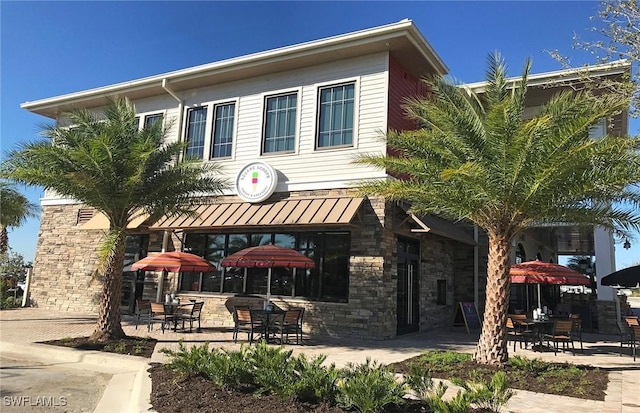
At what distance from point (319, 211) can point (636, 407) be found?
837 centimetres

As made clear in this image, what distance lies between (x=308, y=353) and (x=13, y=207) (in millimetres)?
18136

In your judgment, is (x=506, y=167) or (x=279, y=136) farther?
(x=279, y=136)

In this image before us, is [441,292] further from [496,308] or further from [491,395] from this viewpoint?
[491,395]

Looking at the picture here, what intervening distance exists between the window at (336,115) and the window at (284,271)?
9.32ft

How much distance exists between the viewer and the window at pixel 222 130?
1625cm

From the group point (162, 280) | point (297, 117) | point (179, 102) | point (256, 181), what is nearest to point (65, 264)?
point (162, 280)

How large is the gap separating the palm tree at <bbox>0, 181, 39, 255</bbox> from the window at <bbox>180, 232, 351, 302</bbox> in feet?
33.2

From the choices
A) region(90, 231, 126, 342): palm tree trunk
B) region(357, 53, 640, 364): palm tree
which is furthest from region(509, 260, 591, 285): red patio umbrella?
region(90, 231, 126, 342): palm tree trunk

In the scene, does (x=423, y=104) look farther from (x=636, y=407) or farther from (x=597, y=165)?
(x=636, y=407)

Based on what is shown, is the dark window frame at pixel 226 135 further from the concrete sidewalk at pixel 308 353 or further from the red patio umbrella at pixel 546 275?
the red patio umbrella at pixel 546 275

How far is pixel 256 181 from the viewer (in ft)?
48.9

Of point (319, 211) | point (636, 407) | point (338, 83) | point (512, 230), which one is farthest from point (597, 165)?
point (338, 83)

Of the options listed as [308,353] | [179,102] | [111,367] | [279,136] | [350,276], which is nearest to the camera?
[111,367]

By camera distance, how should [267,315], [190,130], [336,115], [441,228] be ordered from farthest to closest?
[190,130], [441,228], [336,115], [267,315]
